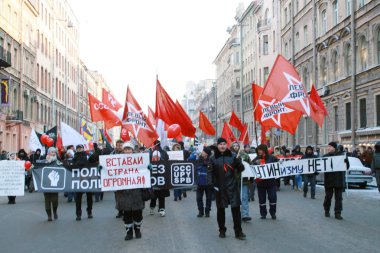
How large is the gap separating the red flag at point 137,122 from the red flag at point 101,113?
7154 millimetres

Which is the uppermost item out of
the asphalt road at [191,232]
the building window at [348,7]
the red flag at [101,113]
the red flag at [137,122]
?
the building window at [348,7]

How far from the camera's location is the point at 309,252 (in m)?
8.16

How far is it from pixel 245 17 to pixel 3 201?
194ft

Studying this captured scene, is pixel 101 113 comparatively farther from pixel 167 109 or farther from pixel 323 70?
pixel 323 70

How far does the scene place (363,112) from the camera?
104 feet

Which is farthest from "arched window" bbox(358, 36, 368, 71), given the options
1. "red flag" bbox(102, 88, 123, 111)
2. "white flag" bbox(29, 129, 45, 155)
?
"white flag" bbox(29, 129, 45, 155)

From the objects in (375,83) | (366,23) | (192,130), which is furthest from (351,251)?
(366,23)

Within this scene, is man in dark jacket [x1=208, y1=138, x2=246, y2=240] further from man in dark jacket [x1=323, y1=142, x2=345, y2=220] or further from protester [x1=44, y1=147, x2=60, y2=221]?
protester [x1=44, y1=147, x2=60, y2=221]

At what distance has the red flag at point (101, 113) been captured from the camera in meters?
23.8

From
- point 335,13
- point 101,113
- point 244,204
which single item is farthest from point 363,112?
point 244,204

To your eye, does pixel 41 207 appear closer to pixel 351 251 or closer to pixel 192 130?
pixel 192 130

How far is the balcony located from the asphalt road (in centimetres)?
2361

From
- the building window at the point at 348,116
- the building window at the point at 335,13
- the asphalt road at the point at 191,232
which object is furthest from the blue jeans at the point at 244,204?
the building window at the point at 335,13

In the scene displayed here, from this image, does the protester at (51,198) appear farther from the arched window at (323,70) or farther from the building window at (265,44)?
the building window at (265,44)
